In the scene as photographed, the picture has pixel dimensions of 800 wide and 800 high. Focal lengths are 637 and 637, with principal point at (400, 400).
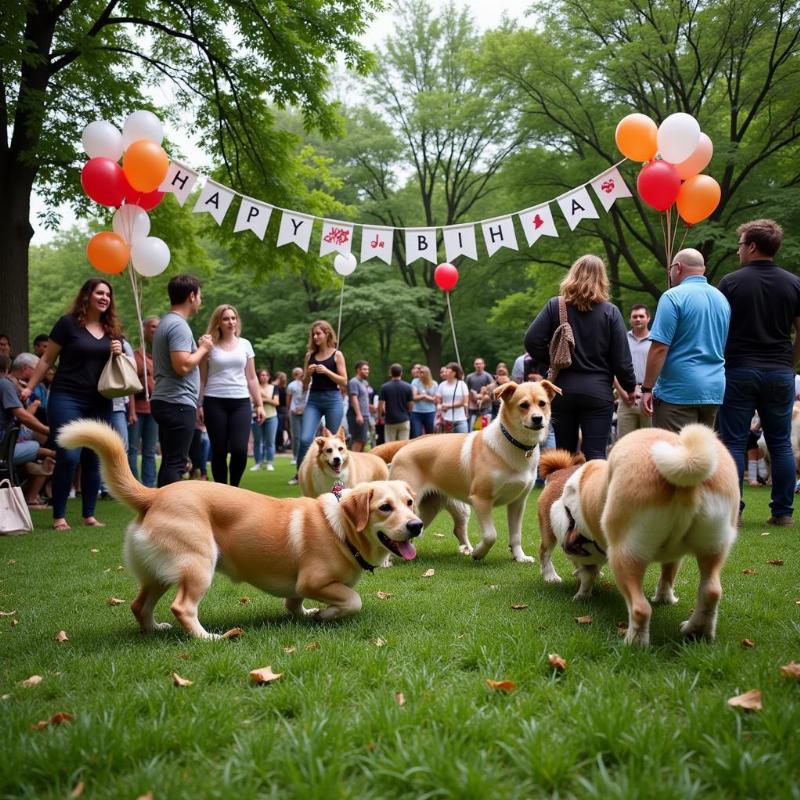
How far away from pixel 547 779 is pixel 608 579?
2790 millimetres

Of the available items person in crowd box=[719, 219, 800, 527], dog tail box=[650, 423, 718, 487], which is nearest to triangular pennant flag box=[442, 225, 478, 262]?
person in crowd box=[719, 219, 800, 527]

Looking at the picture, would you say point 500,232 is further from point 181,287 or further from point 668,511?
point 668,511

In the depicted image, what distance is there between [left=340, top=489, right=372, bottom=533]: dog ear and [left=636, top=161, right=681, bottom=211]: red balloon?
5521 mm

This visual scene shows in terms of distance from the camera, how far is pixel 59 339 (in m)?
6.28

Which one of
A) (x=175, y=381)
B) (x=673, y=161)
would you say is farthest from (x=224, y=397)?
(x=673, y=161)

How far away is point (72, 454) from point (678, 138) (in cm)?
736

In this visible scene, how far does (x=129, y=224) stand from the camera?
820 cm

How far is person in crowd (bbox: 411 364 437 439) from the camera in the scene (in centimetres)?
1362

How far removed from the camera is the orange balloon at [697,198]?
729 centimetres

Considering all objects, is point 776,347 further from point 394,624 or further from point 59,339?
point 59,339

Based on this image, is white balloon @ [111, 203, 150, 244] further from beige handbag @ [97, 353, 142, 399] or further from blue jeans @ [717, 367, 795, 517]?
blue jeans @ [717, 367, 795, 517]

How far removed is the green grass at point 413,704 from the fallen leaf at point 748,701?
0.04 m

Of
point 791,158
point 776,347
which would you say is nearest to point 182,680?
point 776,347

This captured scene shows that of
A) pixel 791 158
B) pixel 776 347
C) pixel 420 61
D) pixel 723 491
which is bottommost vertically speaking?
pixel 723 491
